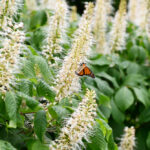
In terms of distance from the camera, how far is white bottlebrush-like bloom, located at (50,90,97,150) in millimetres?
2213

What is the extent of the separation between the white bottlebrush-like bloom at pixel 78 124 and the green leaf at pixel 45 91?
37 cm

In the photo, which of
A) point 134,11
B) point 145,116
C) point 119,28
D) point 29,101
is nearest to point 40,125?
point 29,101

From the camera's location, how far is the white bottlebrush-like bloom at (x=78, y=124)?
2.21 meters

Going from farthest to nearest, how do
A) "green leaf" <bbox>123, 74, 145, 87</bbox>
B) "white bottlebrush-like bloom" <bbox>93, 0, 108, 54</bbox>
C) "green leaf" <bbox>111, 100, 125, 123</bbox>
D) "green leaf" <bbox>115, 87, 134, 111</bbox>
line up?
1. "white bottlebrush-like bloom" <bbox>93, 0, 108, 54</bbox>
2. "green leaf" <bbox>123, 74, 145, 87</bbox>
3. "green leaf" <bbox>111, 100, 125, 123</bbox>
4. "green leaf" <bbox>115, 87, 134, 111</bbox>

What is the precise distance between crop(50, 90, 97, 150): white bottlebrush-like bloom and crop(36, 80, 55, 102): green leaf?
1.23ft

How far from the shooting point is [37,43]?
155 inches

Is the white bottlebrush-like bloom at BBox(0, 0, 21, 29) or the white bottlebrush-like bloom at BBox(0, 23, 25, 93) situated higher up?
the white bottlebrush-like bloom at BBox(0, 0, 21, 29)

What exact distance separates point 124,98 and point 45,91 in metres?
2.25

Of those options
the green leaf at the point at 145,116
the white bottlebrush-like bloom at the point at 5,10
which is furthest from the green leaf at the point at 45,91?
the green leaf at the point at 145,116

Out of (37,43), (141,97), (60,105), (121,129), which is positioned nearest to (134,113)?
(121,129)

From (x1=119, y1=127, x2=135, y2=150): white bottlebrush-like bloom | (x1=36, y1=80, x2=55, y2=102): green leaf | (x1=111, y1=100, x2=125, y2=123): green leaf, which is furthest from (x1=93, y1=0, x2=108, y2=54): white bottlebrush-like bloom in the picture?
(x1=36, y1=80, x2=55, y2=102): green leaf

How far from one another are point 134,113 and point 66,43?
8.46 ft

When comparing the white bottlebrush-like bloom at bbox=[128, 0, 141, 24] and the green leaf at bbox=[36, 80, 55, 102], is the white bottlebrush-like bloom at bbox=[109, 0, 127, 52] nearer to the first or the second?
the green leaf at bbox=[36, 80, 55, 102]

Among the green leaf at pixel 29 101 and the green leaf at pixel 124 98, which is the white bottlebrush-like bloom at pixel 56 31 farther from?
the green leaf at pixel 124 98
